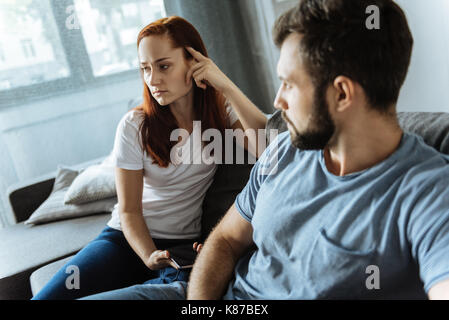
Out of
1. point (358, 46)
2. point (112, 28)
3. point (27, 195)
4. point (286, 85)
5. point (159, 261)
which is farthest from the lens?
point (112, 28)

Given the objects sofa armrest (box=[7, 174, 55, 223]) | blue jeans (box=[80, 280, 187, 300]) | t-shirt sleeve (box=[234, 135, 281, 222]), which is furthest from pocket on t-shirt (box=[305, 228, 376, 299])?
sofa armrest (box=[7, 174, 55, 223])

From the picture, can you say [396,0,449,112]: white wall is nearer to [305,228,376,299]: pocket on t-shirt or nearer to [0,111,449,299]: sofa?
[0,111,449,299]: sofa

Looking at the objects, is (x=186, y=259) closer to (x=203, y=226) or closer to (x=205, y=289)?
(x=203, y=226)

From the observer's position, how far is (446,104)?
86.5 inches

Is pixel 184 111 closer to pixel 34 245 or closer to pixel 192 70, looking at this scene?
pixel 192 70

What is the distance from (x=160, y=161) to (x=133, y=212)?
0.66ft

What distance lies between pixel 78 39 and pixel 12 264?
1.71 metres

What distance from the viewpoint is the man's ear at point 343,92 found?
2.70 feet

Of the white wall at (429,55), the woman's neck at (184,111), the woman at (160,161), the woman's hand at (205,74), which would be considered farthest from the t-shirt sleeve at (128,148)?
the white wall at (429,55)

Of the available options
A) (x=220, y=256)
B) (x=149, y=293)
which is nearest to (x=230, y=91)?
(x=220, y=256)

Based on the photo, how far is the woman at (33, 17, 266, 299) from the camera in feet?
4.52

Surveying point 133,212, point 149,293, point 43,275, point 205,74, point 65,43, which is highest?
point 65,43

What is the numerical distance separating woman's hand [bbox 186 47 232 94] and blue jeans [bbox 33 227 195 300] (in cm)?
57

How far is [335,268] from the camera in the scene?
82 centimetres
